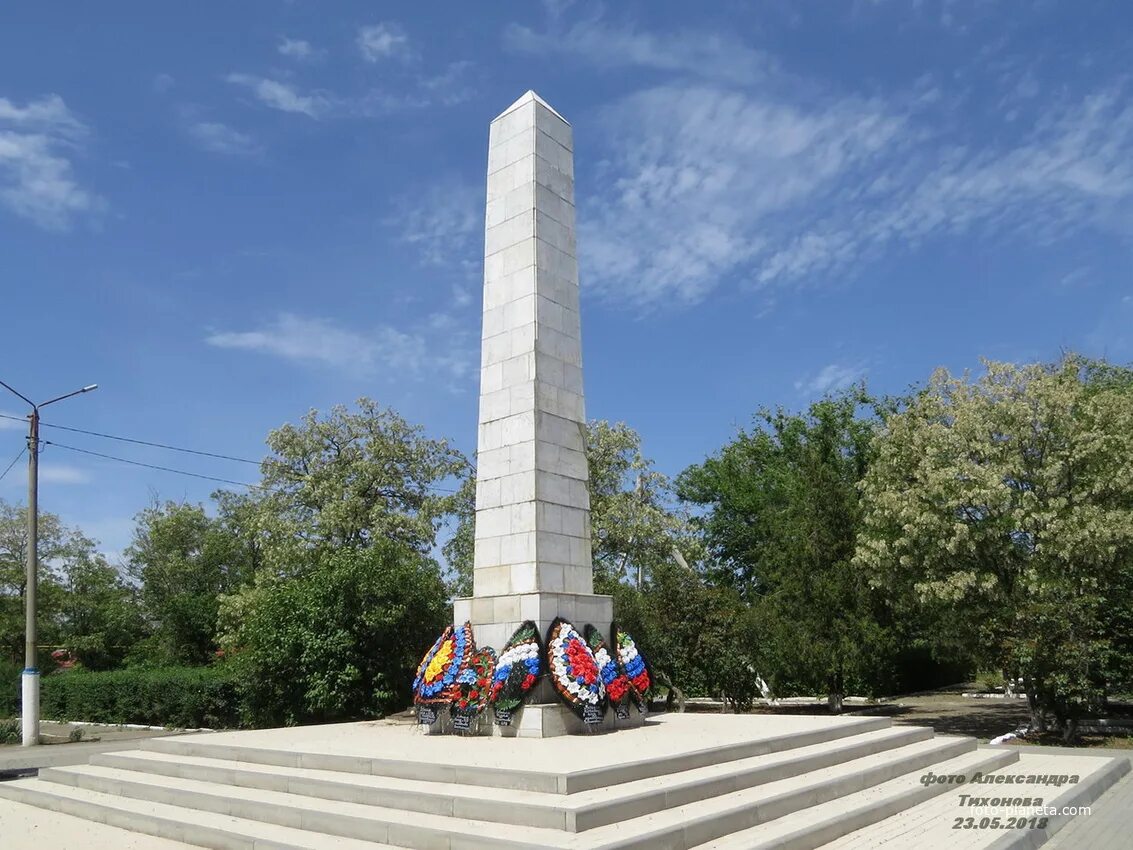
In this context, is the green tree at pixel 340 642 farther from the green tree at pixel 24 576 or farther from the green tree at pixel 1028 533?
the green tree at pixel 24 576

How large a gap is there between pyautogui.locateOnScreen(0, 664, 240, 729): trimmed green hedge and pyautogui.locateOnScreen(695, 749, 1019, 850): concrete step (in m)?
15.6

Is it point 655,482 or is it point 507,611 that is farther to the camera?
point 655,482

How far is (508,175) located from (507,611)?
7108 mm

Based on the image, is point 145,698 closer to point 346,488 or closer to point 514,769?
point 346,488

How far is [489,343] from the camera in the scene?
13695 millimetres

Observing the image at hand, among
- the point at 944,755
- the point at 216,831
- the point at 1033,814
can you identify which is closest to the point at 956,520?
the point at 944,755

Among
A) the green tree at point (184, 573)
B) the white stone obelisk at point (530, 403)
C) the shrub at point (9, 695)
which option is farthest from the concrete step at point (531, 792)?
the green tree at point (184, 573)

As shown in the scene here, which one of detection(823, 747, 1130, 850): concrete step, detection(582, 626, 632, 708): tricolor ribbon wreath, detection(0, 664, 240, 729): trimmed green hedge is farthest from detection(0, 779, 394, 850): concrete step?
detection(0, 664, 240, 729): trimmed green hedge

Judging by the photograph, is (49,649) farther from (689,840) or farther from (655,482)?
(689,840)

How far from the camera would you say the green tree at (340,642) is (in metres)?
17.9

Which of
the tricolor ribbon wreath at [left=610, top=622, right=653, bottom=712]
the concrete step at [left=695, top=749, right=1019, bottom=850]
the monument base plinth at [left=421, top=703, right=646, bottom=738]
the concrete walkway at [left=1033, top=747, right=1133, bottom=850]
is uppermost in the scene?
the tricolor ribbon wreath at [left=610, top=622, right=653, bottom=712]

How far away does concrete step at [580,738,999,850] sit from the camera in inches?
258

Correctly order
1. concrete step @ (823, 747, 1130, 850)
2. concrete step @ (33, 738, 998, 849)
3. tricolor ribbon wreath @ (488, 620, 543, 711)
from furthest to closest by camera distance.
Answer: tricolor ribbon wreath @ (488, 620, 543, 711), concrete step @ (823, 747, 1130, 850), concrete step @ (33, 738, 998, 849)

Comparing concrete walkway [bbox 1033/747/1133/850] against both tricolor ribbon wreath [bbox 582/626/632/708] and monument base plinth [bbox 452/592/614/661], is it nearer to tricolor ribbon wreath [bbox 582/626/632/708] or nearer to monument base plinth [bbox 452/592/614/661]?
tricolor ribbon wreath [bbox 582/626/632/708]
